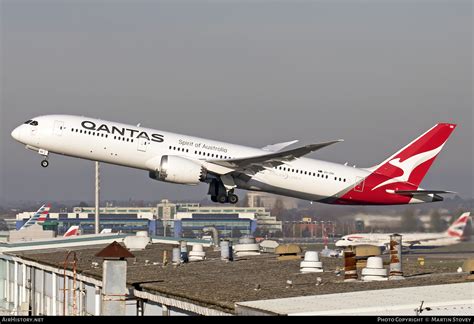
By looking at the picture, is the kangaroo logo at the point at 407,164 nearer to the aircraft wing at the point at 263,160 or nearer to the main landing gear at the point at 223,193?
the aircraft wing at the point at 263,160

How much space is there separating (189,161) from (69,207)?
55548 mm

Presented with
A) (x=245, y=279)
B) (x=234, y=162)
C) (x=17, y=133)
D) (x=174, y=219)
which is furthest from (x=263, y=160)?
(x=174, y=219)

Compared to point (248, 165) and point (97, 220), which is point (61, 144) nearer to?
point (248, 165)

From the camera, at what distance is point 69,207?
117438 millimetres

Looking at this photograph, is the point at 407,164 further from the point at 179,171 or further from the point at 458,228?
the point at 458,228

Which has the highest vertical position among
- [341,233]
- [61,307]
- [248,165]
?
[248,165]

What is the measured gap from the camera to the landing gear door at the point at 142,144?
63094 millimetres

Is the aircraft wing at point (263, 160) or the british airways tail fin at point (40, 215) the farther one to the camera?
the british airways tail fin at point (40, 215)

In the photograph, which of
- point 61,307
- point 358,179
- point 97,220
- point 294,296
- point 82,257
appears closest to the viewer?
point 294,296

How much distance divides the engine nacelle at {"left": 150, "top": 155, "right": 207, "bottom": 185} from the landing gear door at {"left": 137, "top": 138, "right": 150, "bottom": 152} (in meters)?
1.32

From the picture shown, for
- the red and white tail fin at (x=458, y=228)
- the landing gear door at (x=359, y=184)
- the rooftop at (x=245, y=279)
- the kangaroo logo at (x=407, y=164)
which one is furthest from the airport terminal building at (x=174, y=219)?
the red and white tail fin at (x=458, y=228)

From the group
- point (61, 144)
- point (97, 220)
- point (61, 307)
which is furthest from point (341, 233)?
point (97, 220)

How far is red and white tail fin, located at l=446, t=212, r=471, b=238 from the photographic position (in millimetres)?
31312

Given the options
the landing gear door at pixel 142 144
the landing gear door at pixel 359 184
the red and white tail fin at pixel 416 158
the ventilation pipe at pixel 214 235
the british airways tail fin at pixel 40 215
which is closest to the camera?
the landing gear door at pixel 142 144
